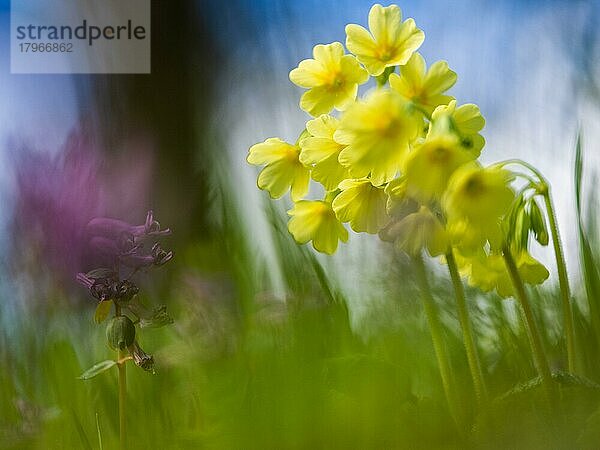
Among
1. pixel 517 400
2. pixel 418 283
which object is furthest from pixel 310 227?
pixel 517 400

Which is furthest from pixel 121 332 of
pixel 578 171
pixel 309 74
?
pixel 578 171

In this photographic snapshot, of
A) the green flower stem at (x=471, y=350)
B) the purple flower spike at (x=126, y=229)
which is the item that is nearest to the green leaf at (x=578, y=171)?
the green flower stem at (x=471, y=350)

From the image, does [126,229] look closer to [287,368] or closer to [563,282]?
[287,368]

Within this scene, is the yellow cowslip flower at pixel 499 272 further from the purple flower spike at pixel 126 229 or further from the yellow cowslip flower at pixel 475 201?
the purple flower spike at pixel 126 229

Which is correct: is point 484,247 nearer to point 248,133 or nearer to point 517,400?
point 517,400

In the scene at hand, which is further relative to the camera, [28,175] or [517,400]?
[28,175]
